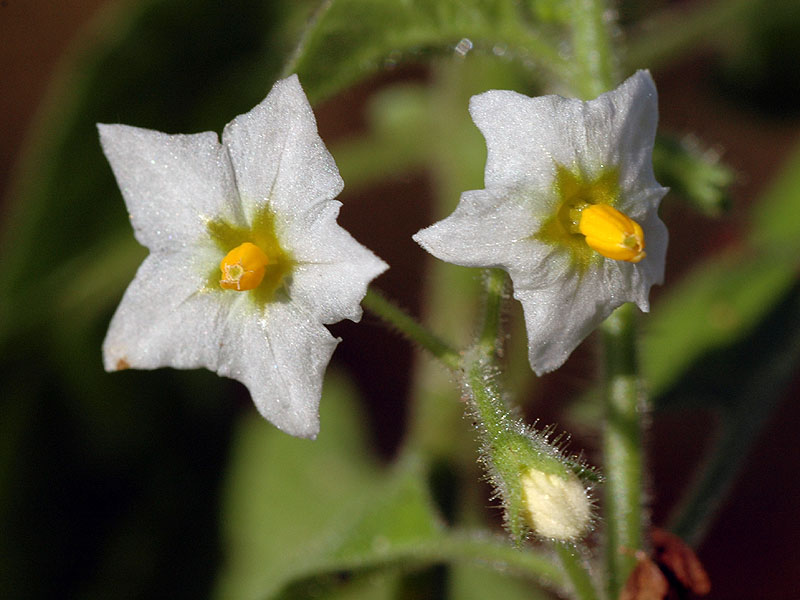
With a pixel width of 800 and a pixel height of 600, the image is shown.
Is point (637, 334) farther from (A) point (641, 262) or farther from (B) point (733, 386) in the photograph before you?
(B) point (733, 386)

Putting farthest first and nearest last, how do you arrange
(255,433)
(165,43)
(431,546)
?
1. (255,433)
2. (165,43)
3. (431,546)

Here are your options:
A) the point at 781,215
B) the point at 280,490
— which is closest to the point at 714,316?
the point at 781,215

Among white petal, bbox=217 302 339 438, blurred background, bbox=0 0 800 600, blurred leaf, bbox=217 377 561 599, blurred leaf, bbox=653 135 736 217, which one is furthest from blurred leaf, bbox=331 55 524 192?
white petal, bbox=217 302 339 438

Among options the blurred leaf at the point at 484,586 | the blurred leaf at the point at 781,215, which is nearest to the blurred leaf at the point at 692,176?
the blurred leaf at the point at 781,215

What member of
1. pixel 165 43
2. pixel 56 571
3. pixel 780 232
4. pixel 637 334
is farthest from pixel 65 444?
pixel 780 232

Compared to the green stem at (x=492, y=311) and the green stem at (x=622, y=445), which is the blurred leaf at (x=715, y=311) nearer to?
the green stem at (x=622, y=445)

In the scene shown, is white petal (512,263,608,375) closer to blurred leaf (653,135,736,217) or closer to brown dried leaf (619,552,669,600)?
brown dried leaf (619,552,669,600)
